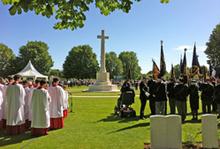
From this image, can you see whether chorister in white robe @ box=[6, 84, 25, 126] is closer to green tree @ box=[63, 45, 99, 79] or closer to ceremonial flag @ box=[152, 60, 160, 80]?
ceremonial flag @ box=[152, 60, 160, 80]

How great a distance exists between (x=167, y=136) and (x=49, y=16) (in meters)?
4.30

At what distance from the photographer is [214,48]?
246ft

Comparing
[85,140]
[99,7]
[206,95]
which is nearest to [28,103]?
[85,140]

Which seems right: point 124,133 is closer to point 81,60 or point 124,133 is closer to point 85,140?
point 85,140

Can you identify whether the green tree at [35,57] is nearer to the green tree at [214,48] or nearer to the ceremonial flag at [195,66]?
the green tree at [214,48]

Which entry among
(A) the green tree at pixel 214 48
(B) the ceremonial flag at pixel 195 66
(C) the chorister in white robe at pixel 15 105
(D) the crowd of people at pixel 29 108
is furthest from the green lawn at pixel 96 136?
(A) the green tree at pixel 214 48

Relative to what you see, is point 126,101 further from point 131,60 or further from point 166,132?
point 131,60

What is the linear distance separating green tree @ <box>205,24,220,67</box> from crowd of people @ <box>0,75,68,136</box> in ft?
215

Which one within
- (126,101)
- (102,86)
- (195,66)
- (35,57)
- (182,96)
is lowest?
(126,101)

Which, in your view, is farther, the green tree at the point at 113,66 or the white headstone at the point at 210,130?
the green tree at the point at 113,66

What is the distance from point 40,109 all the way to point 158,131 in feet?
17.7

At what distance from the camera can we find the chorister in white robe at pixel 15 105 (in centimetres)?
1238

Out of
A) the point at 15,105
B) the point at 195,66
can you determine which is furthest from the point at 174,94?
the point at 195,66

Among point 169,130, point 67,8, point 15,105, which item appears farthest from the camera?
point 15,105
